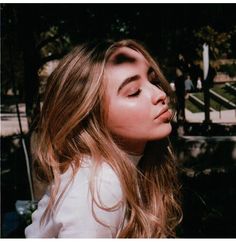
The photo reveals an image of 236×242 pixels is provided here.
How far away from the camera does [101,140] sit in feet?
4.20

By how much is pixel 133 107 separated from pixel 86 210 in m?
0.36

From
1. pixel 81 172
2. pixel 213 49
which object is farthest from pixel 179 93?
pixel 81 172

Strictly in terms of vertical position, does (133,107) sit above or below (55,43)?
above

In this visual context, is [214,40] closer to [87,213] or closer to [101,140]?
[101,140]

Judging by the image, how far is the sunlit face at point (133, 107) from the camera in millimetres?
1251

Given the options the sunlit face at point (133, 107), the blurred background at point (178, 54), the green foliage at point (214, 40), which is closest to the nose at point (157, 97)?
the sunlit face at point (133, 107)

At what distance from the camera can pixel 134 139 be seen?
1290mm

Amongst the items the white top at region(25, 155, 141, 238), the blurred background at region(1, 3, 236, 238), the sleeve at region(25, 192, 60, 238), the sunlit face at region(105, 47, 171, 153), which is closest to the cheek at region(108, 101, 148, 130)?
the sunlit face at region(105, 47, 171, 153)

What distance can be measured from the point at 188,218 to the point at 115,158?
255 cm

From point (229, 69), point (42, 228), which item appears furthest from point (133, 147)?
point (229, 69)

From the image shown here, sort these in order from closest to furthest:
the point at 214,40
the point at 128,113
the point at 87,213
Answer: the point at 87,213, the point at 128,113, the point at 214,40

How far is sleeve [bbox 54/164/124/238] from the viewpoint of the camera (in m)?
1.02

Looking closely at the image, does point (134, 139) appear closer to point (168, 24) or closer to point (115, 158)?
point (115, 158)

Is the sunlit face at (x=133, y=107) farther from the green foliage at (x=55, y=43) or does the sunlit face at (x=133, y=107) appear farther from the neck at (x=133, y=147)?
the green foliage at (x=55, y=43)
